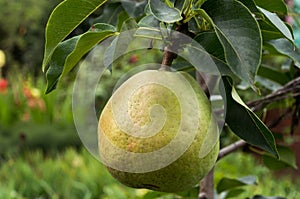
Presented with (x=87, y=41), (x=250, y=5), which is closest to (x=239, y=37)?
(x=250, y=5)

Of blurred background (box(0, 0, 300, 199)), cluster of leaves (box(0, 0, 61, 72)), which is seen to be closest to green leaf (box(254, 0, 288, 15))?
blurred background (box(0, 0, 300, 199))

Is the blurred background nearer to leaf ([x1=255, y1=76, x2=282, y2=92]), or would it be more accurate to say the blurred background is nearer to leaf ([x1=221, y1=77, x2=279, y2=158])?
leaf ([x1=255, y1=76, x2=282, y2=92])

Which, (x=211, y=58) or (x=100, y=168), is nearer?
(x=211, y=58)

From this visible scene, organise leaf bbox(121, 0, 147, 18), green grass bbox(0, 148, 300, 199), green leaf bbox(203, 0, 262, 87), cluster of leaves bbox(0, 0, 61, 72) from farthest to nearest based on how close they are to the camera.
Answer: cluster of leaves bbox(0, 0, 61, 72)
green grass bbox(0, 148, 300, 199)
leaf bbox(121, 0, 147, 18)
green leaf bbox(203, 0, 262, 87)

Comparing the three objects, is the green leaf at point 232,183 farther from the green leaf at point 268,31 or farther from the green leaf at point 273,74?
the green leaf at point 268,31

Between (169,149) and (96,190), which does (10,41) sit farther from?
(169,149)

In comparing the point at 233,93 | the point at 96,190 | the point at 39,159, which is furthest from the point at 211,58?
the point at 39,159
